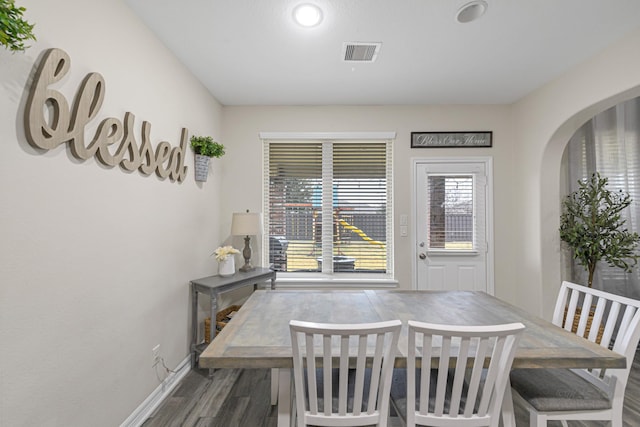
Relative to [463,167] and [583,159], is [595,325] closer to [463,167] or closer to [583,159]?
[463,167]

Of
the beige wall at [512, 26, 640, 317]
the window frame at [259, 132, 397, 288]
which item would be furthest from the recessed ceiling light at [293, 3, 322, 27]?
the beige wall at [512, 26, 640, 317]

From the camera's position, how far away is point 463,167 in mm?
3240

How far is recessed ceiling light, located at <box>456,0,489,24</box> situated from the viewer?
1707 millimetres

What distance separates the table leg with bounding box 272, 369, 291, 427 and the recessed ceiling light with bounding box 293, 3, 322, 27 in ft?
6.70

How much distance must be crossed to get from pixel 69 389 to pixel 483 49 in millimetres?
3346

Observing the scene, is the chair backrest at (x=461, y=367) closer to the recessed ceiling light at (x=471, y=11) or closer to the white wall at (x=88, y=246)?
the white wall at (x=88, y=246)

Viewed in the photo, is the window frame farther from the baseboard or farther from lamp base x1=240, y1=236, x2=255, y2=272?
the baseboard

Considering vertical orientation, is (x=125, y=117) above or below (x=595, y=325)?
above

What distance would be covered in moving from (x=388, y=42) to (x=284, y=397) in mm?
2350

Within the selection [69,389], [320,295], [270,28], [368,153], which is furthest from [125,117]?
[368,153]

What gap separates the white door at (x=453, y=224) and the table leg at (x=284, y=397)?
2.32 meters

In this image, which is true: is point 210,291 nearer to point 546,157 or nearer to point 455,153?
point 455,153

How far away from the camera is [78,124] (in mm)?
1343

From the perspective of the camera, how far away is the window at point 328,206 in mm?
3355
